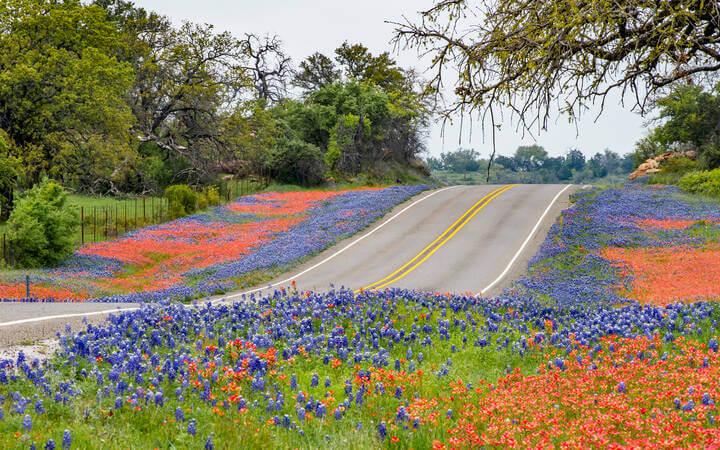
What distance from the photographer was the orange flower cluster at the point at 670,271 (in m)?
18.0

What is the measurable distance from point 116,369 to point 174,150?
2014 inches

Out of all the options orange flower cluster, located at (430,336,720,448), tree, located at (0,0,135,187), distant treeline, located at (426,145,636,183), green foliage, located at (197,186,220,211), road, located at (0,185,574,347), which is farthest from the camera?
distant treeline, located at (426,145,636,183)

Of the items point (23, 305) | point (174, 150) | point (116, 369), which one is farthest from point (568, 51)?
point (174, 150)

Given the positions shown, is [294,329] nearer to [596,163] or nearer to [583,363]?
[583,363]

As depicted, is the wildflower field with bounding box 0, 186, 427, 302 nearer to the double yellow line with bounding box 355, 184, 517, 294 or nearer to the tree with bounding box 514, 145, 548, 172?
the double yellow line with bounding box 355, 184, 517, 294

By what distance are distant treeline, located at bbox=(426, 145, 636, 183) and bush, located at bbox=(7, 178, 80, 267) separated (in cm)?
11692

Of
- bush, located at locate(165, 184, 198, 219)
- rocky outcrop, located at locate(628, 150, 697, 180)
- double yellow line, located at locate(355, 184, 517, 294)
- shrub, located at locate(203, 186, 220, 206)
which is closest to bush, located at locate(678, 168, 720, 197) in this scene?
double yellow line, located at locate(355, 184, 517, 294)

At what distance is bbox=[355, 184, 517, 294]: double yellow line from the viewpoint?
23.0m

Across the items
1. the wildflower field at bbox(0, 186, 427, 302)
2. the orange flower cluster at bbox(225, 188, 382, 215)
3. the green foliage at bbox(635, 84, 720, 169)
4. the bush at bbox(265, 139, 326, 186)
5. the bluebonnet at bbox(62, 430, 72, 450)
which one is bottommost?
the wildflower field at bbox(0, 186, 427, 302)

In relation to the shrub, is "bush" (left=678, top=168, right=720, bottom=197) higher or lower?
higher

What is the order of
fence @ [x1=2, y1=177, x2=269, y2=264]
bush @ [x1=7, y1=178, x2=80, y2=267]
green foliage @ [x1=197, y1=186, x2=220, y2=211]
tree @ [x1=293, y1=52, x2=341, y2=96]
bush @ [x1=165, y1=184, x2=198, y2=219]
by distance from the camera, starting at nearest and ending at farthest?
1. bush @ [x1=7, y1=178, x2=80, y2=267]
2. fence @ [x1=2, y1=177, x2=269, y2=264]
3. bush @ [x1=165, y1=184, x2=198, y2=219]
4. green foliage @ [x1=197, y1=186, x2=220, y2=211]
5. tree @ [x1=293, y1=52, x2=341, y2=96]

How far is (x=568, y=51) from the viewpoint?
36.0 ft

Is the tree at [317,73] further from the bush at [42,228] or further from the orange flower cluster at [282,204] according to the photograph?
the bush at [42,228]

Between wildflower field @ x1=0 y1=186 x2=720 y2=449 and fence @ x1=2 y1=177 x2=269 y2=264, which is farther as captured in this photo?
fence @ x1=2 y1=177 x2=269 y2=264
